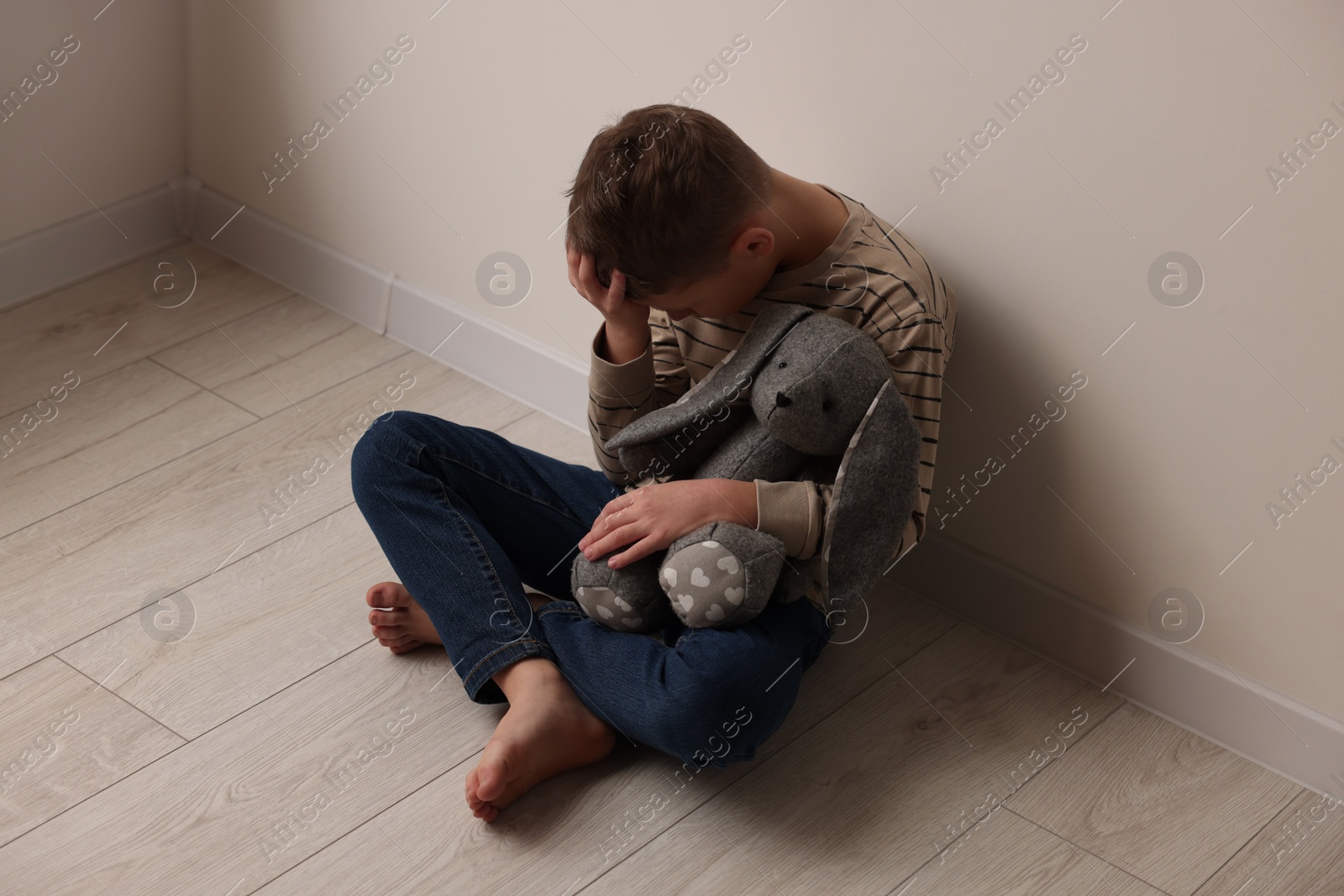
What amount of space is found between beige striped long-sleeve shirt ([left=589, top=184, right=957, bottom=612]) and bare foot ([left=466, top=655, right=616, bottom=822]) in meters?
0.20

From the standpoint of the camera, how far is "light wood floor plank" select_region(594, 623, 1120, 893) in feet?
3.23

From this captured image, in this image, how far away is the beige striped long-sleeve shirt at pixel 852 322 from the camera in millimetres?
994

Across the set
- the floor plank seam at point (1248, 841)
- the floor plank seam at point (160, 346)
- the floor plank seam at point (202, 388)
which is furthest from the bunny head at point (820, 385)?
the floor plank seam at point (160, 346)

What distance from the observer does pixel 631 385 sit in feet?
3.57

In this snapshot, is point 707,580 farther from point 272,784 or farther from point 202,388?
point 202,388

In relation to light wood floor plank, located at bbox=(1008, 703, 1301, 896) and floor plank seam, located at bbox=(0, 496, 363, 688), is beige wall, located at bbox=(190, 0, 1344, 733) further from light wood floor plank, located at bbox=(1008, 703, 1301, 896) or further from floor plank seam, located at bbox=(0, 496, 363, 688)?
floor plank seam, located at bbox=(0, 496, 363, 688)

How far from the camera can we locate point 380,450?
3.68 feet

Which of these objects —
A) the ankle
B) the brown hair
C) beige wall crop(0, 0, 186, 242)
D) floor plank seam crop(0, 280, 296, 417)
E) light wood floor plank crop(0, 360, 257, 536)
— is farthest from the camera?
beige wall crop(0, 0, 186, 242)

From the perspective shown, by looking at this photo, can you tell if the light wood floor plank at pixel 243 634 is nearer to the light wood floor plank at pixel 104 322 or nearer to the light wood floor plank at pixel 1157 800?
the light wood floor plank at pixel 104 322

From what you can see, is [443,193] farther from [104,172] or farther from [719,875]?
[719,875]

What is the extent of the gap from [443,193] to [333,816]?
2.83 feet

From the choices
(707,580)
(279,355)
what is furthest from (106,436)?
(707,580)

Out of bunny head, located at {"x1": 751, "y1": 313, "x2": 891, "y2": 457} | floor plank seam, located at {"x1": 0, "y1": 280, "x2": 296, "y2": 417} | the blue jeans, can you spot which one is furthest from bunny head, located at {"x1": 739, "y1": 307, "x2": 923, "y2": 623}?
floor plank seam, located at {"x1": 0, "y1": 280, "x2": 296, "y2": 417}

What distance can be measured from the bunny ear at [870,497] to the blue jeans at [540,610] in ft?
0.29
